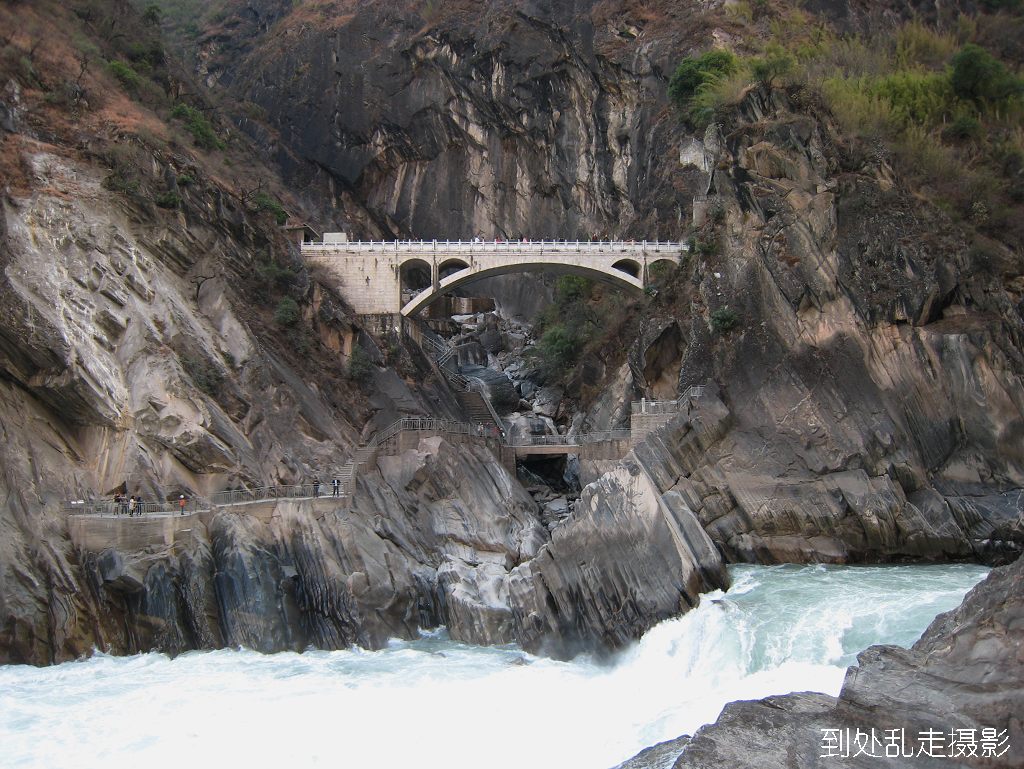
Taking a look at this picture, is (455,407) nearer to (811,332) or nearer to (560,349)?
(560,349)

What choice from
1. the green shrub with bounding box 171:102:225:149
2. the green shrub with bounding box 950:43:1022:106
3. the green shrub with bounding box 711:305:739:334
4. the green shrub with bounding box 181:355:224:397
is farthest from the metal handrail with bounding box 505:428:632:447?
the green shrub with bounding box 950:43:1022:106

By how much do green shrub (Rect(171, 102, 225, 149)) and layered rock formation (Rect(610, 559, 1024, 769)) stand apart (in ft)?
155

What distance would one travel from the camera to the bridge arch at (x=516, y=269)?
53094mm

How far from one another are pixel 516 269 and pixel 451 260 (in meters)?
3.68

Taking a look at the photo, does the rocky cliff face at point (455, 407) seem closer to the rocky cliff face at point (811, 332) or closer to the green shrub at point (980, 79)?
the rocky cliff face at point (811, 332)

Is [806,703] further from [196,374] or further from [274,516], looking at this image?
[196,374]

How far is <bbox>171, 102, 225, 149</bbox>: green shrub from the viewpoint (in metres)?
55.1

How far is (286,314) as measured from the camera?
46.2 m

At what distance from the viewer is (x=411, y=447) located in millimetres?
43062

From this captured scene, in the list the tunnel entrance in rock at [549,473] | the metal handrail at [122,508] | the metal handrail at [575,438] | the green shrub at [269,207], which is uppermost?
the green shrub at [269,207]

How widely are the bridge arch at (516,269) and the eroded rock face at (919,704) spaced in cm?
3668

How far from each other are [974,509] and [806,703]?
2618cm

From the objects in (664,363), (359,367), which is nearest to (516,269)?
(664,363)

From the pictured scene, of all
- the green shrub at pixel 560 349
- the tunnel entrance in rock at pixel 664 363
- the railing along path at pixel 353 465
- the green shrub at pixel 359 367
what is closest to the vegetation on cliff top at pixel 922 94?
the tunnel entrance in rock at pixel 664 363
